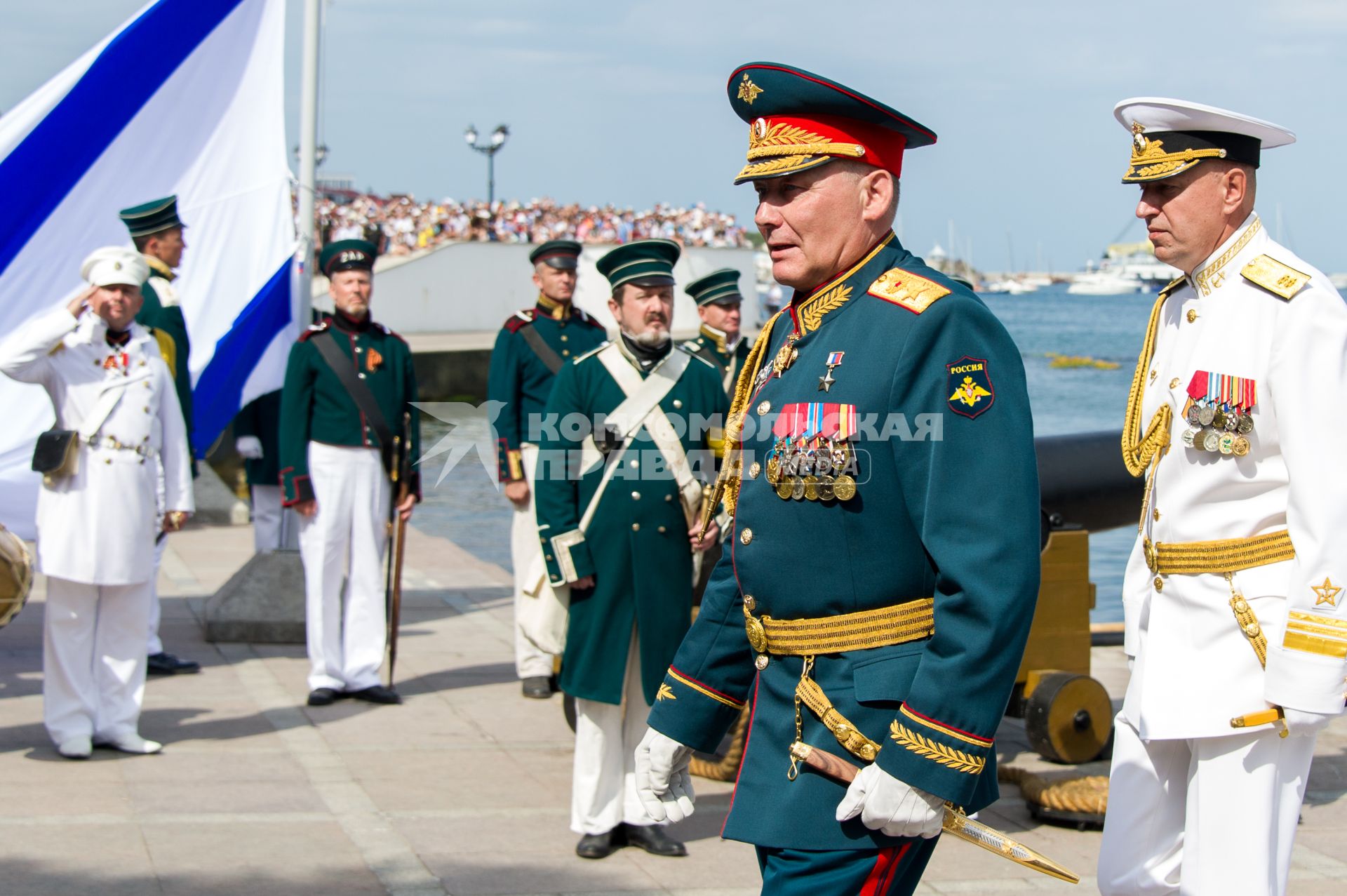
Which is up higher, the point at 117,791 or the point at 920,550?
the point at 920,550

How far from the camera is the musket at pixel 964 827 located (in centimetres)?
257

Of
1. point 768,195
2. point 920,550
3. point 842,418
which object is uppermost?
point 768,195

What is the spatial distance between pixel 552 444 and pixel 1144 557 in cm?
228

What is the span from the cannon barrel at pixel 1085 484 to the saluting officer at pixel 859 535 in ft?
12.6

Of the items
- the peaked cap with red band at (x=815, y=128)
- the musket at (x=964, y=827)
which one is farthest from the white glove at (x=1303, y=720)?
the peaked cap with red band at (x=815, y=128)

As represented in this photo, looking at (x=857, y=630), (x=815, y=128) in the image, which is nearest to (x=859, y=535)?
(x=857, y=630)

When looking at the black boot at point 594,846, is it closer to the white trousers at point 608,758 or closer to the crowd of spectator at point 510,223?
the white trousers at point 608,758

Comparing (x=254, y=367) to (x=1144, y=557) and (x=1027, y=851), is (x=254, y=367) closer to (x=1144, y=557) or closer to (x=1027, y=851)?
(x=1144, y=557)

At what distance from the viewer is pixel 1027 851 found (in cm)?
257

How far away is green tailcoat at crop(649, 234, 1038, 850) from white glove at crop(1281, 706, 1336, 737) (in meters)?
0.94

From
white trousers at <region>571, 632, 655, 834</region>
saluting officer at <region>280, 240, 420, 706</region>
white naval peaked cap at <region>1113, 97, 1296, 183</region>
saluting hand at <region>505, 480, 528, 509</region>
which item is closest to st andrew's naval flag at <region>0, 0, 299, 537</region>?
saluting officer at <region>280, 240, 420, 706</region>

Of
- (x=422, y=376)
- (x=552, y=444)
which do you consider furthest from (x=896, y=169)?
(x=422, y=376)

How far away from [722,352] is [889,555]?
20.6ft

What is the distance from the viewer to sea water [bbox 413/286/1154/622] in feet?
44.6
